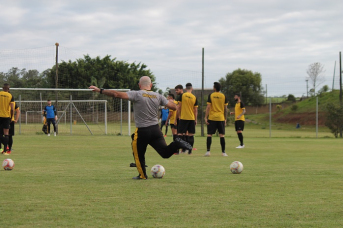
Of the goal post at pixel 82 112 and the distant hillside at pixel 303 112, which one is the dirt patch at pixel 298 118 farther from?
the goal post at pixel 82 112

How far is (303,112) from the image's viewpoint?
5819cm

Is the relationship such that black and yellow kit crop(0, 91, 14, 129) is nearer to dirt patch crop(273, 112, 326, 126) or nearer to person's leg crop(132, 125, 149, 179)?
person's leg crop(132, 125, 149, 179)

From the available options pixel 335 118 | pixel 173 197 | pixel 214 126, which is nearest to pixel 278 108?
pixel 335 118

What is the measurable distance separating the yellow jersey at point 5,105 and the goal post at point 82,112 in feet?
56.6

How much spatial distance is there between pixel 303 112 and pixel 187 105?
4601 cm

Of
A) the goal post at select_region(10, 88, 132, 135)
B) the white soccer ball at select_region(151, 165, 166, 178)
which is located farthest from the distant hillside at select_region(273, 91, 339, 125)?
the white soccer ball at select_region(151, 165, 166, 178)

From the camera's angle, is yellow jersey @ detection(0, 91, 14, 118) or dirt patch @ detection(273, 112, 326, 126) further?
dirt patch @ detection(273, 112, 326, 126)

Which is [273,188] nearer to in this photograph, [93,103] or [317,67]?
[93,103]

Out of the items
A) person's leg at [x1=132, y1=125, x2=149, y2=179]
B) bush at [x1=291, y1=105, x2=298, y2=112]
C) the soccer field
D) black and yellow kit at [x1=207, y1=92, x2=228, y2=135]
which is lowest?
the soccer field

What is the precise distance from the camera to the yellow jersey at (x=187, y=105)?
49.5 feet

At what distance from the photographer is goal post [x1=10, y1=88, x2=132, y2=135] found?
33469 millimetres

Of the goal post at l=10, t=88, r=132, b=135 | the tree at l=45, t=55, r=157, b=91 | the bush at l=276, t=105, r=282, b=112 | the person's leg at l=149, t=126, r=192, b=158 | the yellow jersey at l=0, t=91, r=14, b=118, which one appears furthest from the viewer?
the tree at l=45, t=55, r=157, b=91

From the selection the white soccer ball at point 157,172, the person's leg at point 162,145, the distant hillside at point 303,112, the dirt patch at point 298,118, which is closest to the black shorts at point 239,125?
the white soccer ball at point 157,172

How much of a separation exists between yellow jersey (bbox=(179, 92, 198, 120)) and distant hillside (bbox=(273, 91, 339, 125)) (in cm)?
4132
